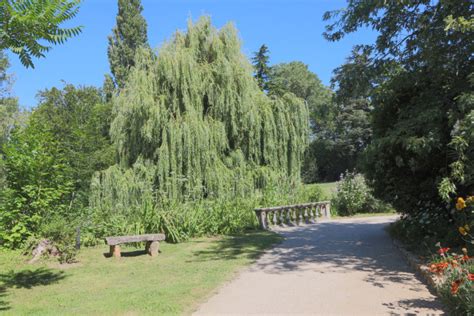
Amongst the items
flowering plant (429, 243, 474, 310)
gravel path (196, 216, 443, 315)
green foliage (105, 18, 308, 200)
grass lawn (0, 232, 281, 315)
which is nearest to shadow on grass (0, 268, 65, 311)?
grass lawn (0, 232, 281, 315)

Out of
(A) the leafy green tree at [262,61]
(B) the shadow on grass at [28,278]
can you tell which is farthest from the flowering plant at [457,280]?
(A) the leafy green tree at [262,61]

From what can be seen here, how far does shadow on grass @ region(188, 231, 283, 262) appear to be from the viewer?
8.25 meters

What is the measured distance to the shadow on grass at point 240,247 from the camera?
8.25 meters

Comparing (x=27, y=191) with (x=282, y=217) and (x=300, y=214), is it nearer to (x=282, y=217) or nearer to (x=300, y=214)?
(x=282, y=217)

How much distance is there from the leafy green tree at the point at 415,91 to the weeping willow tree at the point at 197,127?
5746 mm

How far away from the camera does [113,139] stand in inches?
562

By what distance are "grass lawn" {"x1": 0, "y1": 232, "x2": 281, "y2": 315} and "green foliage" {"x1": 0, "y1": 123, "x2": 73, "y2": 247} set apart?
1.98 feet

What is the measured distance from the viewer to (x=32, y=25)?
12.1 ft

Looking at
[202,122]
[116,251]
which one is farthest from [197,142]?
[116,251]

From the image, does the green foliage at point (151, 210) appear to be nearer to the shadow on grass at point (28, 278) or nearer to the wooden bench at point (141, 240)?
the wooden bench at point (141, 240)

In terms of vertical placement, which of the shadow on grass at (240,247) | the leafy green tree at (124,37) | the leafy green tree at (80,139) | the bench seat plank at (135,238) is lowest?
the shadow on grass at (240,247)

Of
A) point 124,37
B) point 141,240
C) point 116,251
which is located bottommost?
point 116,251

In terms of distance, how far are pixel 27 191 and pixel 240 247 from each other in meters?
4.85

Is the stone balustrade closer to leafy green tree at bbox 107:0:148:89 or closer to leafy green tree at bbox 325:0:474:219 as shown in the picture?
leafy green tree at bbox 325:0:474:219
